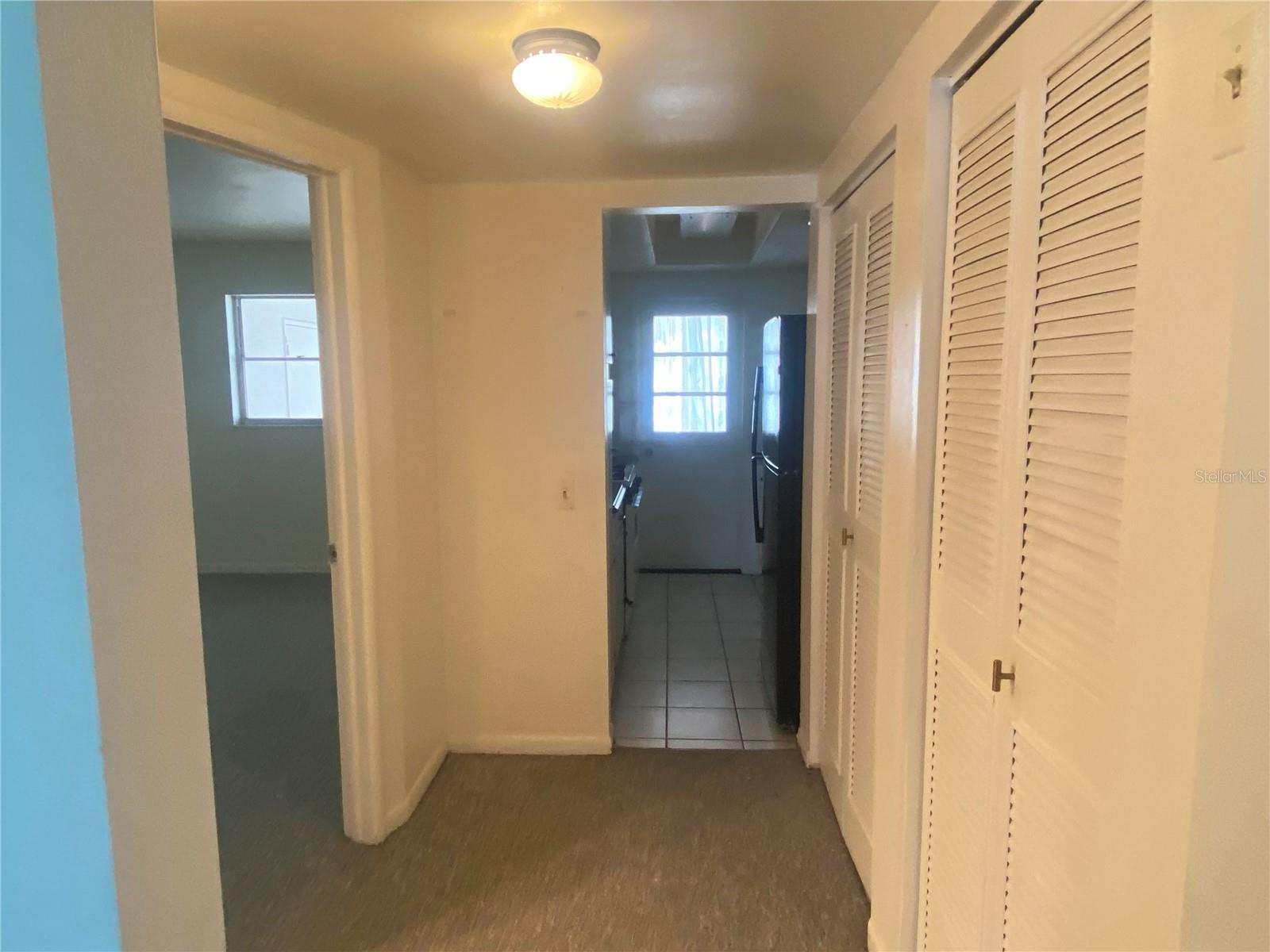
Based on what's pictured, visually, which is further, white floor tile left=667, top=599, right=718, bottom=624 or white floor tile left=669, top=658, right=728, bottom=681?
white floor tile left=667, top=599, right=718, bottom=624

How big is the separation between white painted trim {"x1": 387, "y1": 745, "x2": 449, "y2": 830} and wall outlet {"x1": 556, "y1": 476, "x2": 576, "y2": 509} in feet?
3.44

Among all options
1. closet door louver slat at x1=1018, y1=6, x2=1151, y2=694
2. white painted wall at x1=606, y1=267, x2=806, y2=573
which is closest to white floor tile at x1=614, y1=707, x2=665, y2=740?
closet door louver slat at x1=1018, y1=6, x2=1151, y2=694

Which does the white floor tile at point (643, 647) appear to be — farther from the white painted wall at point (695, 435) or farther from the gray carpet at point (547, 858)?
the white painted wall at point (695, 435)

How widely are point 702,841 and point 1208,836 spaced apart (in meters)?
1.88

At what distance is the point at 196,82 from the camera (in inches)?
67.2

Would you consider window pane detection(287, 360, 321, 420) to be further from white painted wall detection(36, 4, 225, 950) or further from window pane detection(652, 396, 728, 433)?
white painted wall detection(36, 4, 225, 950)

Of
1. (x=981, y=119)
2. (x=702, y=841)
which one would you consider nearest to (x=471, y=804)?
(x=702, y=841)

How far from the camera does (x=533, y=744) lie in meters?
2.91

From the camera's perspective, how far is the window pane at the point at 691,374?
5402 millimetres

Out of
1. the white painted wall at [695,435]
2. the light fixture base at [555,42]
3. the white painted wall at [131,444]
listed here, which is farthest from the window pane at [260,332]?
the white painted wall at [131,444]

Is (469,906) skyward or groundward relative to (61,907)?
groundward

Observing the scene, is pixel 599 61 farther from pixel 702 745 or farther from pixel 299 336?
pixel 299 336

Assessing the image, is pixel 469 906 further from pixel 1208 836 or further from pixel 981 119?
pixel 981 119

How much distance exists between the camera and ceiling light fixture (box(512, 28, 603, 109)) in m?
1.46
